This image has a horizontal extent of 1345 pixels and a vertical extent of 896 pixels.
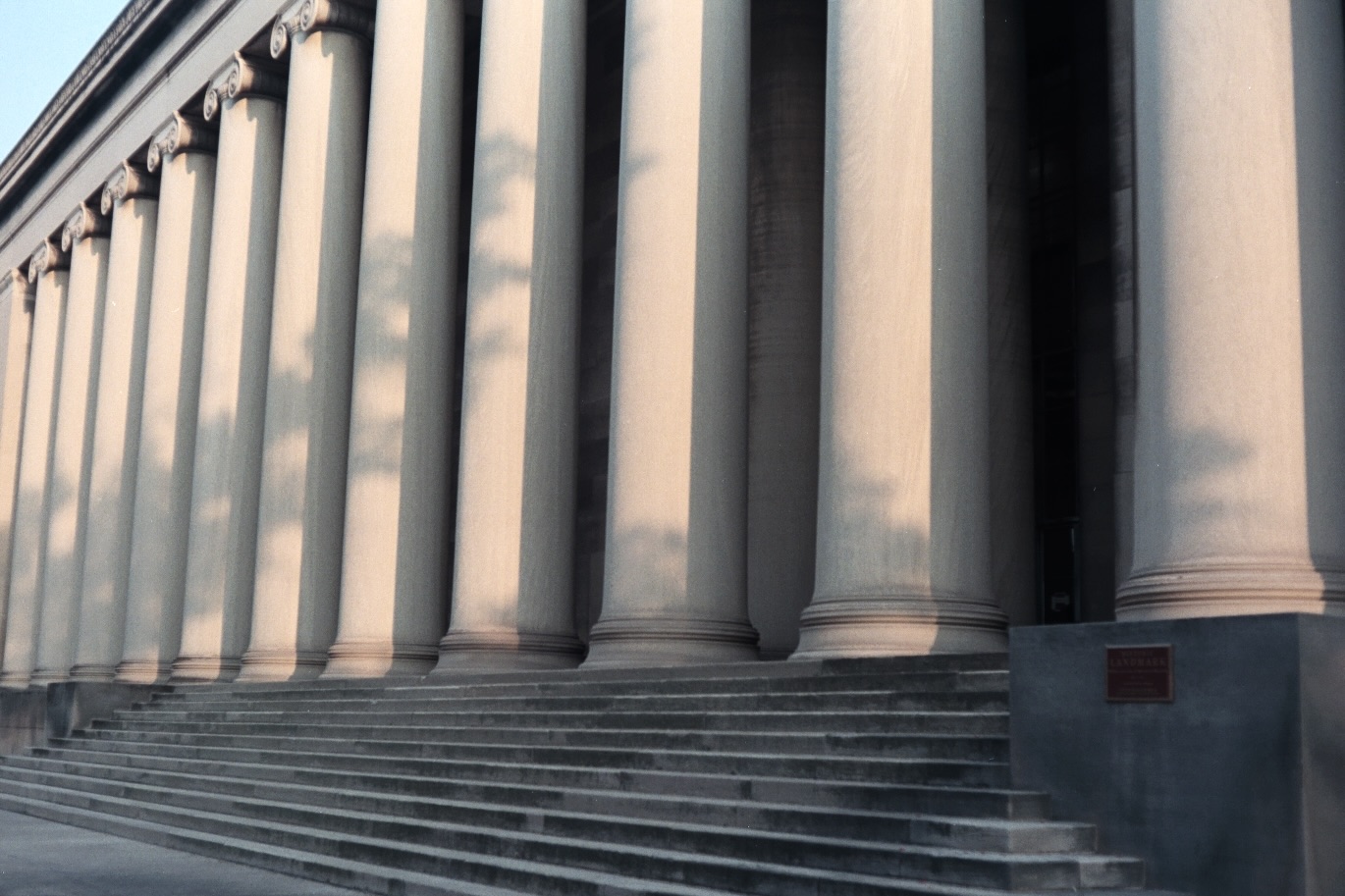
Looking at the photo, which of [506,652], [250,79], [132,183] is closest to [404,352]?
[506,652]

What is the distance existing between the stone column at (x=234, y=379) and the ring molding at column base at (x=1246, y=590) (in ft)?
108

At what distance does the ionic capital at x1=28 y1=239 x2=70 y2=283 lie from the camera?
68.6m

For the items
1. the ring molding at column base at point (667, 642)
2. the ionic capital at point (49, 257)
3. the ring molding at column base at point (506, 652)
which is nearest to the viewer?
the ring molding at column base at point (667, 642)

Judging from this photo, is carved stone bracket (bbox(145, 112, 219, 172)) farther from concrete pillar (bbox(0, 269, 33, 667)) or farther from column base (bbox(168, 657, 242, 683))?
concrete pillar (bbox(0, 269, 33, 667))

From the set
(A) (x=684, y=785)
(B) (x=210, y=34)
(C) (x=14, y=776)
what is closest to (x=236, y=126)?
(B) (x=210, y=34)

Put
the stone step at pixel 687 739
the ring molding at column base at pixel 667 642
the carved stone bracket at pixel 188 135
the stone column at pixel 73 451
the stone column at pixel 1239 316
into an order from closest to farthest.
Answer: the stone step at pixel 687 739
the stone column at pixel 1239 316
the ring molding at column base at pixel 667 642
the carved stone bracket at pixel 188 135
the stone column at pixel 73 451

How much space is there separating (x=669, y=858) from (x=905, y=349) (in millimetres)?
9255

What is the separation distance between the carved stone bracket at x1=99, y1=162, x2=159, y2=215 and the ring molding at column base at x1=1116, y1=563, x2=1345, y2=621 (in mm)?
49126

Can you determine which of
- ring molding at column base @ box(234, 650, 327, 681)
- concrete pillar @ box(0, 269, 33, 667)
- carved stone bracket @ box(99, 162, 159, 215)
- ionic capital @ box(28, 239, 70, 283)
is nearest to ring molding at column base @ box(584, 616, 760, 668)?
ring molding at column base @ box(234, 650, 327, 681)

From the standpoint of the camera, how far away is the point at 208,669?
45.9 meters

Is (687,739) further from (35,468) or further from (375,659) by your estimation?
(35,468)

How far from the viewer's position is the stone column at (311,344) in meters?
41.8

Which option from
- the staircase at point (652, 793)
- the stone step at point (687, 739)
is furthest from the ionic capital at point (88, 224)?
the staircase at point (652, 793)

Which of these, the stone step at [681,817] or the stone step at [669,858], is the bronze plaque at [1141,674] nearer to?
the stone step at [681,817]
